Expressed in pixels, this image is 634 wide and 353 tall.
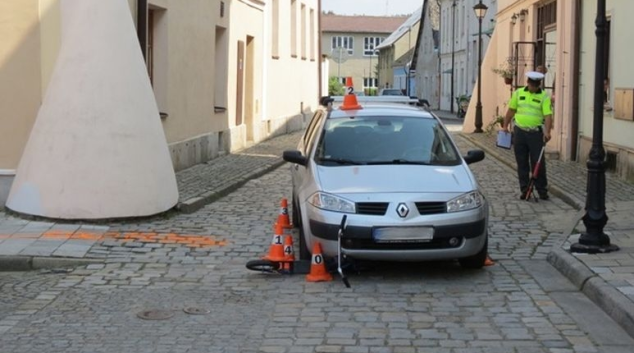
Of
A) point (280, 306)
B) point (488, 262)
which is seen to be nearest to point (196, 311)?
point (280, 306)

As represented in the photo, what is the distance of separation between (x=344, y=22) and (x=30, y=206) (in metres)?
90.8

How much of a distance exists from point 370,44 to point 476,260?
3701 inches

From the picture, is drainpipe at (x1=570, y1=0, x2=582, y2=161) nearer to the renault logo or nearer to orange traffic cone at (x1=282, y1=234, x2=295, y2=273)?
orange traffic cone at (x1=282, y1=234, x2=295, y2=273)

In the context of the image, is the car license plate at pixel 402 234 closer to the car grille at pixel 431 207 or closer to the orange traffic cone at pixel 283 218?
the car grille at pixel 431 207

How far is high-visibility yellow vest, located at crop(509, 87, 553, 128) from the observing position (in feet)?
43.1

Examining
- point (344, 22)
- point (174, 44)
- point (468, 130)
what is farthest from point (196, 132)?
point (344, 22)

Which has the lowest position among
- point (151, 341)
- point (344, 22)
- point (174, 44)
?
point (151, 341)

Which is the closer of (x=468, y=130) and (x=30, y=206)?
(x=30, y=206)

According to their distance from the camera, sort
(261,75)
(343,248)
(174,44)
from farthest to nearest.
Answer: (261,75), (174,44), (343,248)

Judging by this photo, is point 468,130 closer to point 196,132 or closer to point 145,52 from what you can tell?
point 196,132

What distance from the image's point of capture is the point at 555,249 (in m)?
9.38

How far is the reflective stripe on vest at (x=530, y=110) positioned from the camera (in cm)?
1316

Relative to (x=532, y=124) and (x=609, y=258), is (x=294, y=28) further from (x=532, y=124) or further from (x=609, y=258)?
(x=609, y=258)

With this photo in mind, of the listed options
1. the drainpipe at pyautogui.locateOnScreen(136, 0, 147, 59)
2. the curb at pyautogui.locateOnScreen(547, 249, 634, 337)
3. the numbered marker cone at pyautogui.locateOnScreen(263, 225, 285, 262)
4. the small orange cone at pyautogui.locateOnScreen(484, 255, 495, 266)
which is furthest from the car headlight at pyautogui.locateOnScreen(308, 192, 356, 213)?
the drainpipe at pyautogui.locateOnScreen(136, 0, 147, 59)
